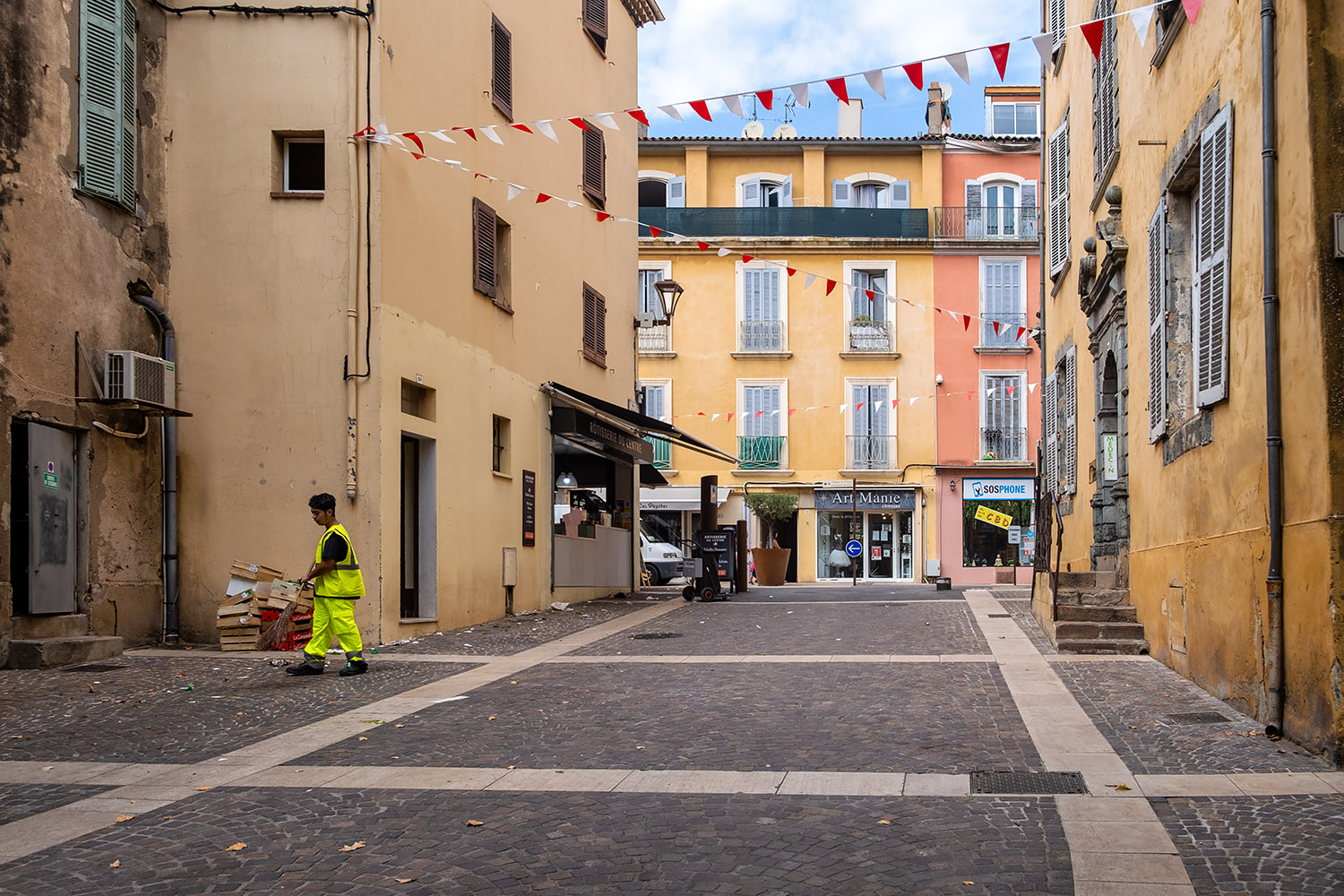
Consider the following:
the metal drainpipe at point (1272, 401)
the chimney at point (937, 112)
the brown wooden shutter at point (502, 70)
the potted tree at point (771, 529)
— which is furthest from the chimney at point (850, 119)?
the metal drainpipe at point (1272, 401)

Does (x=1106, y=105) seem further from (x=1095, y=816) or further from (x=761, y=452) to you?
(x=761, y=452)

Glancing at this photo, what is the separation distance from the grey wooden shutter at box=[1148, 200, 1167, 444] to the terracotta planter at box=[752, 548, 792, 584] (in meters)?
17.3

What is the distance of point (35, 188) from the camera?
11211 mm

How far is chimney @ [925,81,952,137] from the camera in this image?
119ft

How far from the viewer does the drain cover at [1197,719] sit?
765 cm

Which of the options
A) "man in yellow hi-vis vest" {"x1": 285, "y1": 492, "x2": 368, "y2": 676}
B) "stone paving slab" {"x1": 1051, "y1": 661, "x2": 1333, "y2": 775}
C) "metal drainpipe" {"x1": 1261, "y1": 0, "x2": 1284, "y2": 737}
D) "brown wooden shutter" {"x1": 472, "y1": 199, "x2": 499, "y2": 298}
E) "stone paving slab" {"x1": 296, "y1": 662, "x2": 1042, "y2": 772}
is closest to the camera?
"stone paving slab" {"x1": 1051, "y1": 661, "x2": 1333, "y2": 775}

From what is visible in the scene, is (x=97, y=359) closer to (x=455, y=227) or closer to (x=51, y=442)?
(x=51, y=442)

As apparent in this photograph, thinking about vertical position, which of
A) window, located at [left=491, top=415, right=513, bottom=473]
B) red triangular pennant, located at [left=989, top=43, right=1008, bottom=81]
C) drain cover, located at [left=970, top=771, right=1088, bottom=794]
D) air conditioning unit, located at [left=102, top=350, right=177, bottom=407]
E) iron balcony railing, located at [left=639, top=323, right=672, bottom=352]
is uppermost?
iron balcony railing, located at [left=639, top=323, right=672, bottom=352]

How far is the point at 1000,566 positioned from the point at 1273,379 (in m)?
27.0

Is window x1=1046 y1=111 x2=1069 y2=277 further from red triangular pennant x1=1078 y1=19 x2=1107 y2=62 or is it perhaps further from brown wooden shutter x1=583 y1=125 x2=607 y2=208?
red triangular pennant x1=1078 y1=19 x2=1107 y2=62

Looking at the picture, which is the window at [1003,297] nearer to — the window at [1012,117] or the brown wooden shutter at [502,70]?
the window at [1012,117]

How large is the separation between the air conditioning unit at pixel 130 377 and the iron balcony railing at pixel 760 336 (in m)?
23.3

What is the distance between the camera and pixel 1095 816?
5438 millimetres

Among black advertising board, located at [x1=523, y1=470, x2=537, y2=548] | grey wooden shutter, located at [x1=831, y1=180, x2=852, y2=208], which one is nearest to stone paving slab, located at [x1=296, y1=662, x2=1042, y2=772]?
black advertising board, located at [x1=523, y1=470, x2=537, y2=548]
